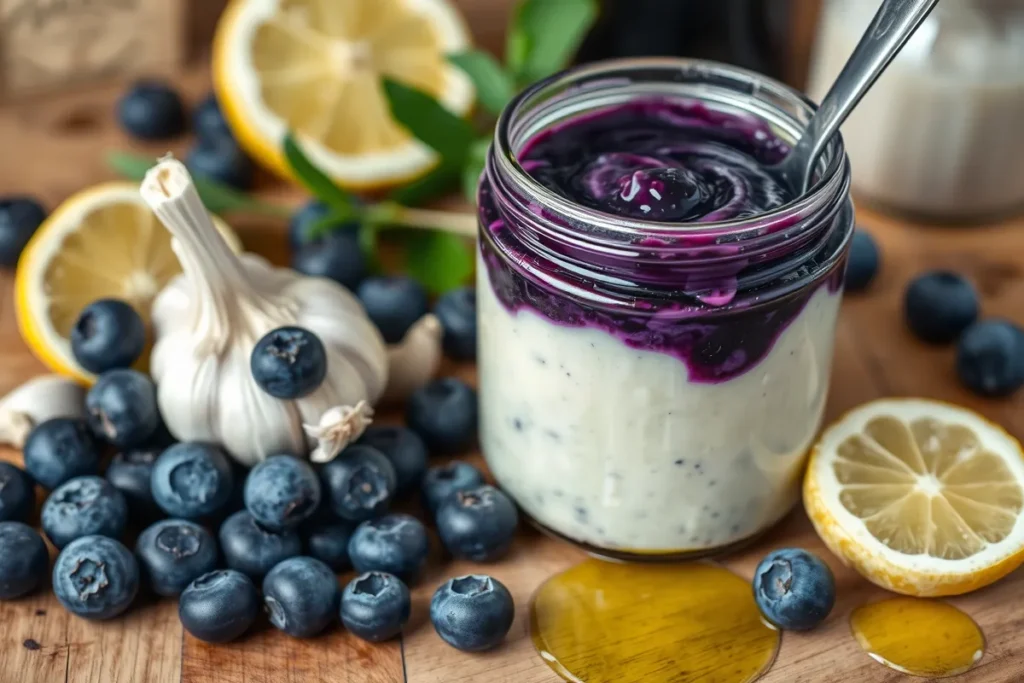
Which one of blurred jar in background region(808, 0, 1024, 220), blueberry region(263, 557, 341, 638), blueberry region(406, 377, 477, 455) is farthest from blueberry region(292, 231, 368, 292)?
blurred jar in background region(808, 0, 1024, 220)

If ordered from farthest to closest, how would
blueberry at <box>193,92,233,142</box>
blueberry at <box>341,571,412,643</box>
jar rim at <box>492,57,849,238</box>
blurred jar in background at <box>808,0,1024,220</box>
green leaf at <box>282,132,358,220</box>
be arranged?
blueberry at <box>193,92,233,142</box> < blurred jar in background at <box>808,0,1024,220</box> < green leaf at <box>282,132,358,220</box> < blueberry at <box>341,571,412,643</box> < jar rim at <box>492,57,849,238</box>

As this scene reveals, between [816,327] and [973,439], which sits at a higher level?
[816,327]

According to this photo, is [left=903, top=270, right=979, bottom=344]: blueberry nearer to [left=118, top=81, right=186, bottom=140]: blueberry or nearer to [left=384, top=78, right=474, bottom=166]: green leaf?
[left=384, top=78, right=474, bottom=166]: green leaf

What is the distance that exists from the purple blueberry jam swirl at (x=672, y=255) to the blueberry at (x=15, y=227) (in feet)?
2.32

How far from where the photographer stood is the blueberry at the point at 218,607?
108cm

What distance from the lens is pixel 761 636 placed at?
1123 millimetres

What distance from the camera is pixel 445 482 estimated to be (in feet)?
4.05

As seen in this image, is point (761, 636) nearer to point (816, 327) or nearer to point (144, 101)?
point (816, 327)

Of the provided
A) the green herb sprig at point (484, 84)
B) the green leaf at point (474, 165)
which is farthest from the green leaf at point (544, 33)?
the green leaf at point (474, 165)

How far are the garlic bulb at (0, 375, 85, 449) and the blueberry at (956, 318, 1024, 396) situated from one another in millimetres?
1016

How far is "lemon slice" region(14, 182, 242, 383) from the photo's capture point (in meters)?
1.33

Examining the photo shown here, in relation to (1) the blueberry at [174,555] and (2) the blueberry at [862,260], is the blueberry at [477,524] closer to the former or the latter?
(1) the blueberry at [174,555]

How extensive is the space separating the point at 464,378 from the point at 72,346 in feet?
1.47

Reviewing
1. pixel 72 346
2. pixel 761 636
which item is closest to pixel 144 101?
pixel 72 346
